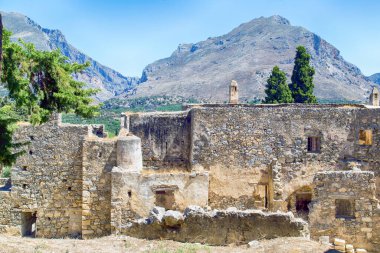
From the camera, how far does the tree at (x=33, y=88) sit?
14.0m

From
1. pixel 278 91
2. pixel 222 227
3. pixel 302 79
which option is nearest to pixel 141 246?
pixel 222 227

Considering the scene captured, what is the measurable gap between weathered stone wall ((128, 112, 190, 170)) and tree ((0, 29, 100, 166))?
16.5 ft

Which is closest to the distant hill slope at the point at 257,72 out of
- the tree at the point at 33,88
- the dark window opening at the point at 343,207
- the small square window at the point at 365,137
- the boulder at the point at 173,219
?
the small square window at the point at 365,137

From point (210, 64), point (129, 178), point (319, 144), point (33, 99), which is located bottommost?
point (129, 178)

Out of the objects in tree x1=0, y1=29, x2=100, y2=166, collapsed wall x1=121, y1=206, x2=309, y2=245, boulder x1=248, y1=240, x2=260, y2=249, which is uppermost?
tree x1=0, y1=29, x2=100, y2=166

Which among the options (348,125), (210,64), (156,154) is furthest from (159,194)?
(210,64)

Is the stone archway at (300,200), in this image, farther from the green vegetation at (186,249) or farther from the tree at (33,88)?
the green vegetation at (186,249)

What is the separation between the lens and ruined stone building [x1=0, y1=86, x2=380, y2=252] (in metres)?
17.0

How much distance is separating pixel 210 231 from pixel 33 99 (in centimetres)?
746

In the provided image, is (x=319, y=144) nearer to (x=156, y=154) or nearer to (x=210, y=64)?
(x=156, y=154)

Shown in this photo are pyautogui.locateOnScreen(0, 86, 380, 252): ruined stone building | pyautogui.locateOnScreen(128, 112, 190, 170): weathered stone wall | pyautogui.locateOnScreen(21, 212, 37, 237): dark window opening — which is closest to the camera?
pyautogui.locateOnScreen(0, 86, 380, 252): ruined stone building

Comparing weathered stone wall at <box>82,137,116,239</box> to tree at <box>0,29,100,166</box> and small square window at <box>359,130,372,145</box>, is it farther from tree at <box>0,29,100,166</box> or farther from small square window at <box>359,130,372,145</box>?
small square window at <box>359,130,372,145</box>

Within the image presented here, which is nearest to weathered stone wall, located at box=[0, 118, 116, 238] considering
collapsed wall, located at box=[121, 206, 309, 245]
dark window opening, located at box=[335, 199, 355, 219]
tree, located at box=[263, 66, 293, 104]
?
collapsed wall, located at box=[121, 206, 309, 245]

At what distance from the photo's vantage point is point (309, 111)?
2155cm
